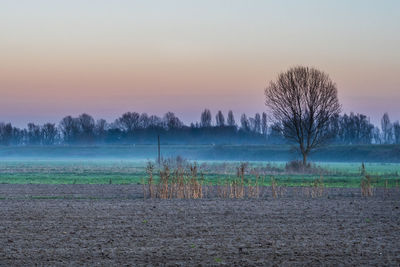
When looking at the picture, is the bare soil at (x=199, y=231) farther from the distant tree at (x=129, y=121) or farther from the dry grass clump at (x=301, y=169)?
the distant tree at (x=129, y=121)

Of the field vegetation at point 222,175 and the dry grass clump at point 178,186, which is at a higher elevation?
the dry grass clump at point 178,186

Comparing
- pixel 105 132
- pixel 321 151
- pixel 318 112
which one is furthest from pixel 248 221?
pixel 105 132

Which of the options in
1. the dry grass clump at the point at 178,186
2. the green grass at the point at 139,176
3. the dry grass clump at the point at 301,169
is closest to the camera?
the dry grass clump at the point at 178,186

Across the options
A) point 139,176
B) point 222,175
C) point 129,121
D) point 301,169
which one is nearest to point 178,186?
point 222,175

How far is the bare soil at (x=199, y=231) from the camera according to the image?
13.8m

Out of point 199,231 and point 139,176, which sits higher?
point 199,231

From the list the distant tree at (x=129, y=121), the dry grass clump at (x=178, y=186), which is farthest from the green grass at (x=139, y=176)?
the distant tree at (x=129, y=121)

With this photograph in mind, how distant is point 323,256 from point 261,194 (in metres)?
17.7

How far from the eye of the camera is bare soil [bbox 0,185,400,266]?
13.8 meters

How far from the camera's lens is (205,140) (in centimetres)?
18188

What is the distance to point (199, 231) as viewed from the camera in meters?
17.8

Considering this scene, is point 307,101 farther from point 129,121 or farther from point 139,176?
point 129,121

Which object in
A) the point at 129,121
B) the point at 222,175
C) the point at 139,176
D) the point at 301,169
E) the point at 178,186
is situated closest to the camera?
the point at 178,186

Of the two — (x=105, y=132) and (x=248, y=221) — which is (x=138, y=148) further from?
(x=248, y=221)
